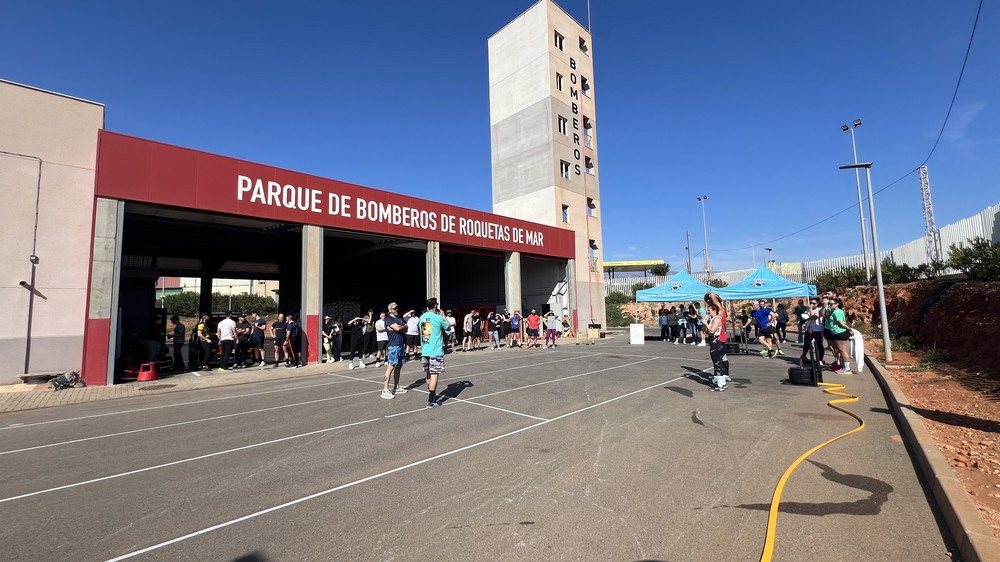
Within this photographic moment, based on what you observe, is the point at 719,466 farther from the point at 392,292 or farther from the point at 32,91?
the point at 392,292

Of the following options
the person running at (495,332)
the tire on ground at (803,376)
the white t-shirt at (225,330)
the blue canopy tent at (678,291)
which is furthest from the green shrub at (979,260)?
the white t-shirt at (225,330)

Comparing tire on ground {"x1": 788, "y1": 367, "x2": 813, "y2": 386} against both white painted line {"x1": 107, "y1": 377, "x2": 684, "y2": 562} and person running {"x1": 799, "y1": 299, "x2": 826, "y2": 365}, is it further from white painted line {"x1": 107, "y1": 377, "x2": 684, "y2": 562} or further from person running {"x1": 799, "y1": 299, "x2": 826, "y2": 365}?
white painted line {"x1": 107, "y1": 377, "x2": 684, "y2": 562}

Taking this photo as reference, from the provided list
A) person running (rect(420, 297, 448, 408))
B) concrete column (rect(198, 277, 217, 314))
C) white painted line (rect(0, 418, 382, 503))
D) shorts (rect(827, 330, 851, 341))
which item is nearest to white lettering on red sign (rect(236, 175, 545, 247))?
person running (rect(420, 297, 448, 408))

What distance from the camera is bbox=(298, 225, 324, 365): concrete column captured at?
51.2 ft

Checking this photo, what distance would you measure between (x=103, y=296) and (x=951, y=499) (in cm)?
1697

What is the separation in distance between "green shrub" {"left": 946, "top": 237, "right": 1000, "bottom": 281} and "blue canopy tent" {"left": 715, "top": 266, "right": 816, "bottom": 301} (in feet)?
15.4

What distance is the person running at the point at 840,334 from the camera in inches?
392

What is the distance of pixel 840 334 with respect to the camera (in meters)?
10.2

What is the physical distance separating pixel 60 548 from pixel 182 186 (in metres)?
13.3

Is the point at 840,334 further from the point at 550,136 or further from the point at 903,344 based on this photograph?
the point at 550,136

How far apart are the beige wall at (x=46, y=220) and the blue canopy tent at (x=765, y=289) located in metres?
21.7

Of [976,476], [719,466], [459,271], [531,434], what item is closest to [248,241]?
[459,271]

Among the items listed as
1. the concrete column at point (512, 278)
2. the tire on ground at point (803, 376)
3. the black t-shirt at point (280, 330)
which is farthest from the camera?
the concrete column at point (512, 278)

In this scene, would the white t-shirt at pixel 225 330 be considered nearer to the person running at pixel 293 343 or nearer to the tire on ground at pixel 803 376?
the person running at pixel 293 343
